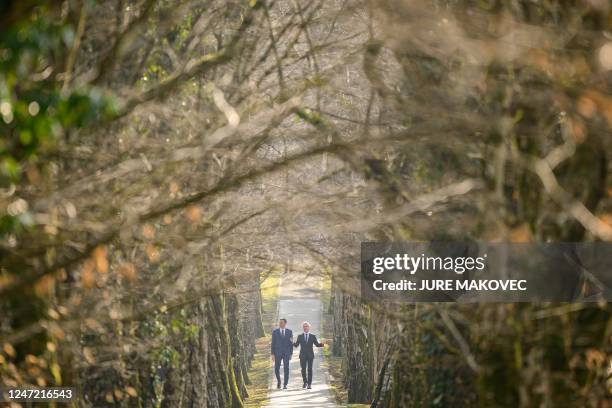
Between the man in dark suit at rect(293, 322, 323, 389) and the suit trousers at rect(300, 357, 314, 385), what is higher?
the man in dark suit at rect(293, 322, 323, 389)

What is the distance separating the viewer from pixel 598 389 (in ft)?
28.1

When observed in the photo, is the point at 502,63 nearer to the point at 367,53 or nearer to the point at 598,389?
the point at 367,53

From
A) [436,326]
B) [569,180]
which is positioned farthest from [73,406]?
[569,180]

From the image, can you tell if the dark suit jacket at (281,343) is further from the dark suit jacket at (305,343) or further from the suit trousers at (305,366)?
the dark suit jacket at (305,343)

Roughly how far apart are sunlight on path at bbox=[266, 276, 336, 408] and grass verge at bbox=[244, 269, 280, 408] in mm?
342

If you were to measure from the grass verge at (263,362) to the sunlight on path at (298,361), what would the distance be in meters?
0.34

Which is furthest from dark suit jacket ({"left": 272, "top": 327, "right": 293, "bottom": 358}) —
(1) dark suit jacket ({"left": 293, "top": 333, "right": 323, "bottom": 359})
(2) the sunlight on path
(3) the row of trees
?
(3) the row of trees

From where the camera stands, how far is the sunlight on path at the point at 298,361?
25500 mm

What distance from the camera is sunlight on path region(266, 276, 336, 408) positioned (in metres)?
25.5

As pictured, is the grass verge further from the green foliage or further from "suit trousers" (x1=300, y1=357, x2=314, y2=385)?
the green foliage

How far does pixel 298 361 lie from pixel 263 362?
3849mm

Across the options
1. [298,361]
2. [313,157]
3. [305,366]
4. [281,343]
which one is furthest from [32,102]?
[298,361]

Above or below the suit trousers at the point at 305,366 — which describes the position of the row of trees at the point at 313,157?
above

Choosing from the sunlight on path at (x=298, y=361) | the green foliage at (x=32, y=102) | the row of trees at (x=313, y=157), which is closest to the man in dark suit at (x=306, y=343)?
the sunlight on path at (x=298, y=361)
